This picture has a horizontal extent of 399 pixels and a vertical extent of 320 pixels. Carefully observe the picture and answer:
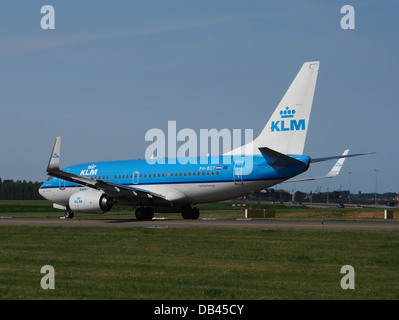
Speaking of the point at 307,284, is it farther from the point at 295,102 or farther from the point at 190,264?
the point at 295,102

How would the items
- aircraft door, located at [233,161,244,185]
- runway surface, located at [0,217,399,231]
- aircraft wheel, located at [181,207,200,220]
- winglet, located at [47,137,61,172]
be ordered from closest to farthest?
runway surface, located at [0,217,399,231] < winglet, located at [47,137,61,172] < aircraft door, located at [233,161,244,185] < aircraft wheel, located at [181,207,200,220]

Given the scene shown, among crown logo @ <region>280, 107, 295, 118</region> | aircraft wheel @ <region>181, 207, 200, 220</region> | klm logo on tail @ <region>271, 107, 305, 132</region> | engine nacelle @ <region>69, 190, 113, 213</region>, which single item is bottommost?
aircraft wheel @ <region>181, 207, 200, 220</region>

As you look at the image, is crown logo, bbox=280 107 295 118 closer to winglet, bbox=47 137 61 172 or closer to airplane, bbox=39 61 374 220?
airplane, bbox=39 61 374 220

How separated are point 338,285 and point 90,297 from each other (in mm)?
5825

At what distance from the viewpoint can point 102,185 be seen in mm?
42219

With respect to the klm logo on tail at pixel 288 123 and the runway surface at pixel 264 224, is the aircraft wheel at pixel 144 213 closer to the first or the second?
the runway surface at pixel 264 224

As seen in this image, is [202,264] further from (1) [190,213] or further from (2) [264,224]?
(1) [190,213]

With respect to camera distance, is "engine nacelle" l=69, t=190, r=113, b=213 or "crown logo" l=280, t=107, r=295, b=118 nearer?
"crown logo" l=280, t=107, r=295, b=118

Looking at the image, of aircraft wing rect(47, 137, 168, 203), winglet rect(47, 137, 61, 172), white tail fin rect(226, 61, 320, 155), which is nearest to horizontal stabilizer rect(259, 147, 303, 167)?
white tail fin rect(226, 61, 320, 155)

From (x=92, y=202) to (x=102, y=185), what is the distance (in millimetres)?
1720

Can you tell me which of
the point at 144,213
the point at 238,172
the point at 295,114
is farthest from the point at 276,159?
the point at 144,213

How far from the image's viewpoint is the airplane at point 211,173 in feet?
129

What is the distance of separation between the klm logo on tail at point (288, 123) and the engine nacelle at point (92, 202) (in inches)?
503

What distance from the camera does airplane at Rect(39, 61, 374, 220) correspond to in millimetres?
39219
